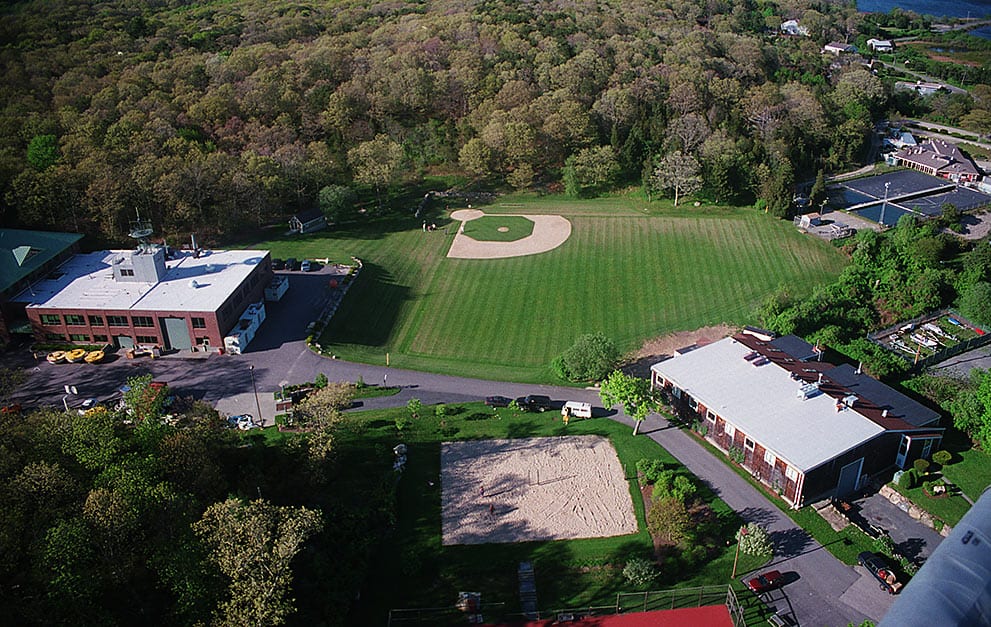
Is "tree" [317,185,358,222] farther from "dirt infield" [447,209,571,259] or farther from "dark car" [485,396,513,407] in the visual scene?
"dark car" [485,396,513,407]

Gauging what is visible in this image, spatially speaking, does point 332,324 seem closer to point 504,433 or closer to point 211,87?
point 504,433

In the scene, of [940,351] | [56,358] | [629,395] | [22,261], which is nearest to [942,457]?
[940,351]

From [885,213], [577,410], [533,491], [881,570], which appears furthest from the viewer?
[885,213]

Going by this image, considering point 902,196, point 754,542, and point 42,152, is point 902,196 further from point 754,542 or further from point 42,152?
point 42,152

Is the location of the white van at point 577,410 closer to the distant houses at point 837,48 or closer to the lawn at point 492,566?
the lawn at point 492,566

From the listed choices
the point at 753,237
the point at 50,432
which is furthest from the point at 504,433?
the point at 753,237
